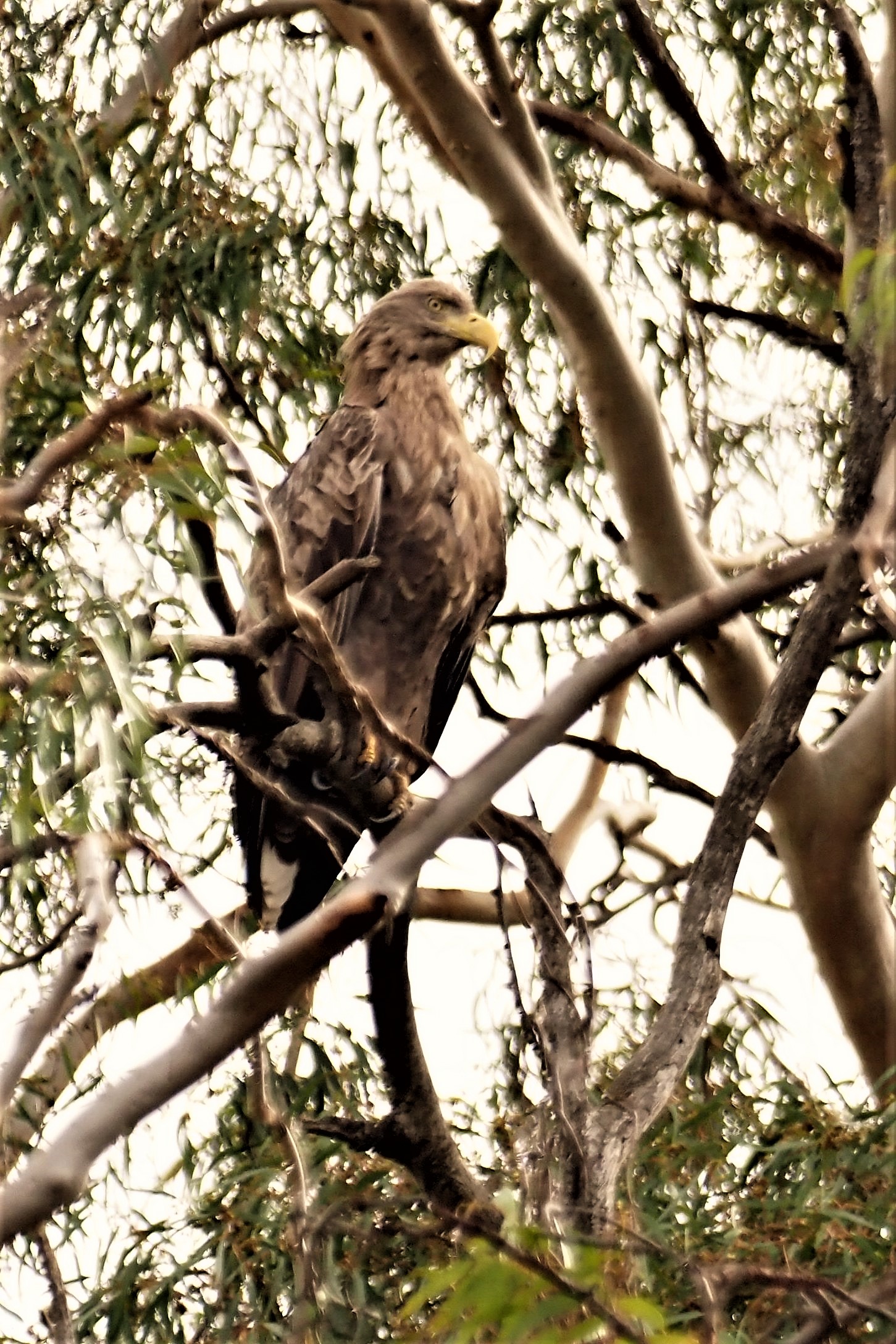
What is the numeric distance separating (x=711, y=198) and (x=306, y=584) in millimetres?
1294

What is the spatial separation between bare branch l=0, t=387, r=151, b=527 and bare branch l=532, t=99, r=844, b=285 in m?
2.38

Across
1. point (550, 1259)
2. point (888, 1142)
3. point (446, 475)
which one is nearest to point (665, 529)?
point (446, 475)

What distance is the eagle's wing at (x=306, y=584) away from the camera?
351 cm

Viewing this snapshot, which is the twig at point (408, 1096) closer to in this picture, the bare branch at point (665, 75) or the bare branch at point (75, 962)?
the bare branch at point (75, 962)

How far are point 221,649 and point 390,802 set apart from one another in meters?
0.77

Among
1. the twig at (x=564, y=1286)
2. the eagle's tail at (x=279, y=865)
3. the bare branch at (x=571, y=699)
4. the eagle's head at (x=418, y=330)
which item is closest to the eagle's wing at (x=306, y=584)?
the eagle's tail at (x=279, y=865)

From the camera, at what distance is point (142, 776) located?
193cm

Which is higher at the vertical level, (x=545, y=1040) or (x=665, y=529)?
(x=665, y=529)

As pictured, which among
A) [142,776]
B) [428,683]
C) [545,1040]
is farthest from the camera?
[428,683]

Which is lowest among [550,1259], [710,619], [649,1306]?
[649,1306]

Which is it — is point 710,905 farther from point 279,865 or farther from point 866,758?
point 279,865

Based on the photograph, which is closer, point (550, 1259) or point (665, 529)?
point (550, 1259)

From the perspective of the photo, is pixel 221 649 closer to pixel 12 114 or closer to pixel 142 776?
pixel 142 776

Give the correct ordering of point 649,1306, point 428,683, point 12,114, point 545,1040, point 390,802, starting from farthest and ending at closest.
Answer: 1. point 428,683
2. point 12,114
3. point 390,802
4. point 545,1040
5. point 649,1306
